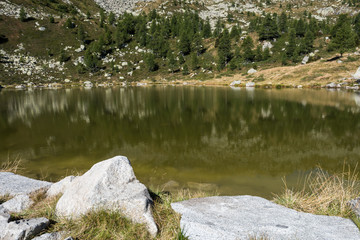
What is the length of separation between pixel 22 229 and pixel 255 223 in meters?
4.43

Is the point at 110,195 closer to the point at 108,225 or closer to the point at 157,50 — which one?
the point at 108,225

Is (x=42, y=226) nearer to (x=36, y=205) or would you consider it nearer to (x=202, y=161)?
(x=36, y=205)

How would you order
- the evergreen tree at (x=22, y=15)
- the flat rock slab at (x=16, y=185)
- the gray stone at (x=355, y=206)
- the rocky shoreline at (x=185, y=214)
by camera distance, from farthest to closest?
the evergreen tree at (x=22, y=15) < the flat rock slab at (x=16, y=185) < the gray stone at (x=355, y=206) < the rocky shoreline at (x=185, y=214)

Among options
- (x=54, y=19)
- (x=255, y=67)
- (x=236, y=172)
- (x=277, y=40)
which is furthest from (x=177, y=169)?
(x=54, y=19)

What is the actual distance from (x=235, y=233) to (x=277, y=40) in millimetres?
122928

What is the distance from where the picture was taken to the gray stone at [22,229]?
3648 mm

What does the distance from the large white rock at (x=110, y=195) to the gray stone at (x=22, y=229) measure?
22.8 inches

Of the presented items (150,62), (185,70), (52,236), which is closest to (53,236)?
(52,236)

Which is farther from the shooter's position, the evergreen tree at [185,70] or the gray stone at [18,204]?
the evergreen tree at [185,70]

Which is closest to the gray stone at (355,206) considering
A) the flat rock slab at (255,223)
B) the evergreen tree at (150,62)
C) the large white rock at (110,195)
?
the flat rock slab at (255,223)

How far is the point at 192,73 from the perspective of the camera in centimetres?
9988

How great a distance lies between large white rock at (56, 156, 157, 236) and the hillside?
67.3 m

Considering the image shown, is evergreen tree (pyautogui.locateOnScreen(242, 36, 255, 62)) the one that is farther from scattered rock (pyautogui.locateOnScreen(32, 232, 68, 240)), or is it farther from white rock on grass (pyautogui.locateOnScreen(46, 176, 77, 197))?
scattered rock (pyautogui.locateOnScreen(32, 232, 68, 240))

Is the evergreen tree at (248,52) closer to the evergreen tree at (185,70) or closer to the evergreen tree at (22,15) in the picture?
the evergreen tree at (185,70)
